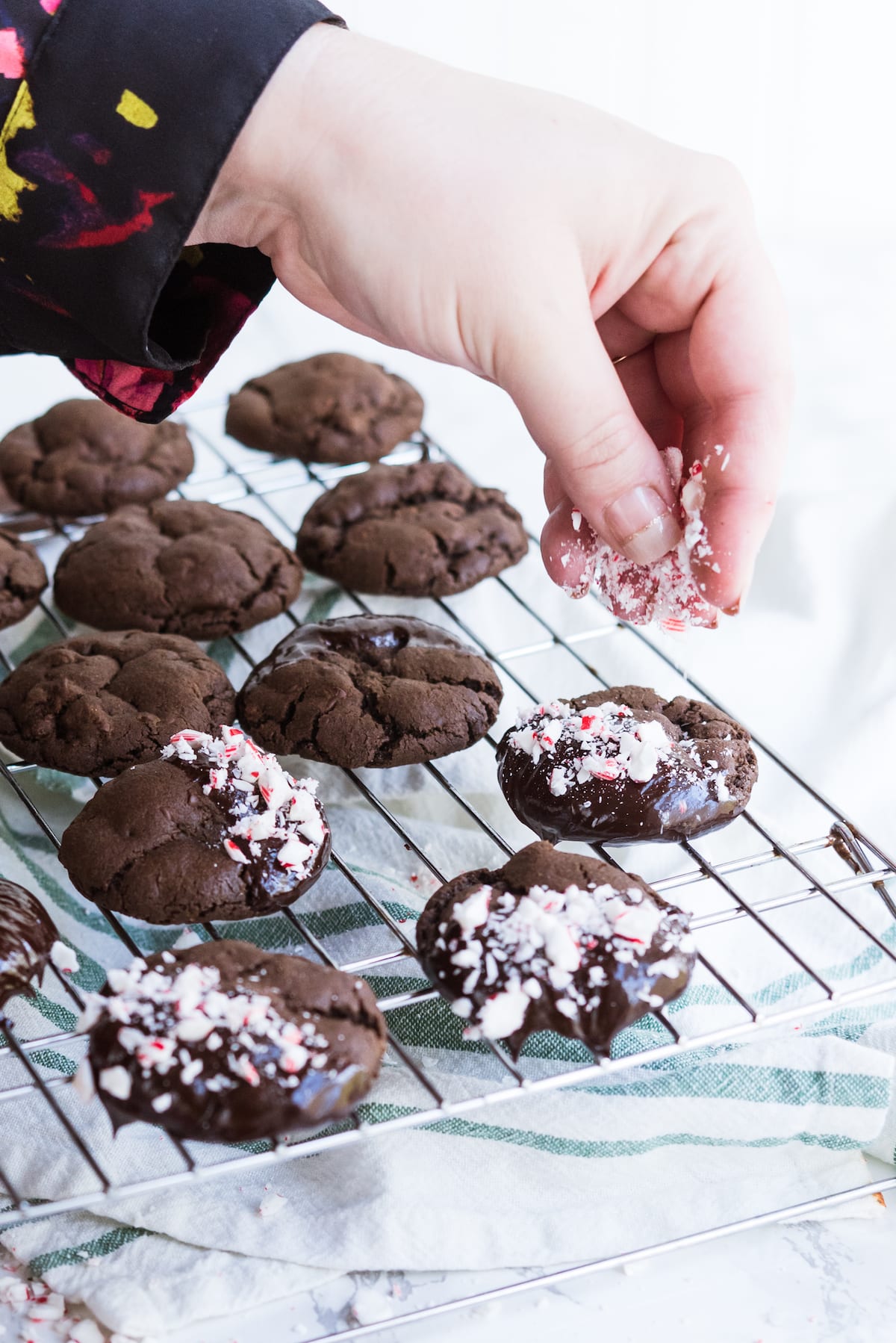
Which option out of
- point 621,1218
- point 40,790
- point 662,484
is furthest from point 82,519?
point 621,1218

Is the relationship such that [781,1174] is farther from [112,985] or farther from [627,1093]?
[112,985]

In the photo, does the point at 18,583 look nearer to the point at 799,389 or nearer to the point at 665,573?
the point at 665,573

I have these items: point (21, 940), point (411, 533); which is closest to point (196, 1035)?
point (21, 940)

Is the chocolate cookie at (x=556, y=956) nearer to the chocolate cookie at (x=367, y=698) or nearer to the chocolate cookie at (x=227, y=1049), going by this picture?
the chocolate cookie at (x=227, y=1049)

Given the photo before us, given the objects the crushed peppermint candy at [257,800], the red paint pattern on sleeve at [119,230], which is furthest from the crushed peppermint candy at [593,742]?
the red paint pattern on sleeve at [119,230]

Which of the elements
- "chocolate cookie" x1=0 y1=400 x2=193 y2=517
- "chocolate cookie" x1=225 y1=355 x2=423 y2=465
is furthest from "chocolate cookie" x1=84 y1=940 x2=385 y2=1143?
"chocolate cookie" x1=225 y1=355 x2=423 y2=465

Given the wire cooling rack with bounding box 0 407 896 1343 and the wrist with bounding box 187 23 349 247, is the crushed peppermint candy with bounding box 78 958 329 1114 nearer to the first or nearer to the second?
the wire cooling rack with bounding box 0 407 896 1343
